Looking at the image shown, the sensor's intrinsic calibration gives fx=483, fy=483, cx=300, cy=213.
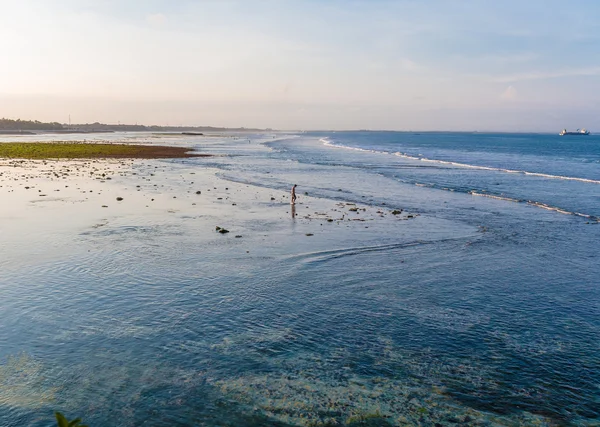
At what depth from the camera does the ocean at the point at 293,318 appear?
1153cm

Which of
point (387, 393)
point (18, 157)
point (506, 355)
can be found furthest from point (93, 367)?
point (18, 157)

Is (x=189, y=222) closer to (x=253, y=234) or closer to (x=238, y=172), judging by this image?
(x=253, y=234)

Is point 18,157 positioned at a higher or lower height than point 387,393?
higher

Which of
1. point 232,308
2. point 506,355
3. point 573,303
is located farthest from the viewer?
point 573,303

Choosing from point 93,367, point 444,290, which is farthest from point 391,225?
point 93,367

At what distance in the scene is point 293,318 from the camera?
1641 centimetres

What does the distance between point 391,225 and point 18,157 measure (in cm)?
6889

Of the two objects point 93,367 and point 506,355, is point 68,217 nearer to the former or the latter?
point 93,367

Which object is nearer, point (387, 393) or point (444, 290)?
point (387, 393)

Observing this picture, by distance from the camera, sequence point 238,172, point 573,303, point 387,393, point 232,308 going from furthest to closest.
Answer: point 238,172 < point 573,303 < point 232,308 < point 387,393

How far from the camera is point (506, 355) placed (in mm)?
14188

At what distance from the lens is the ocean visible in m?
11.5

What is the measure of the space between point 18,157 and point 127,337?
75.8 meters

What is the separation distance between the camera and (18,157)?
3054 inches
